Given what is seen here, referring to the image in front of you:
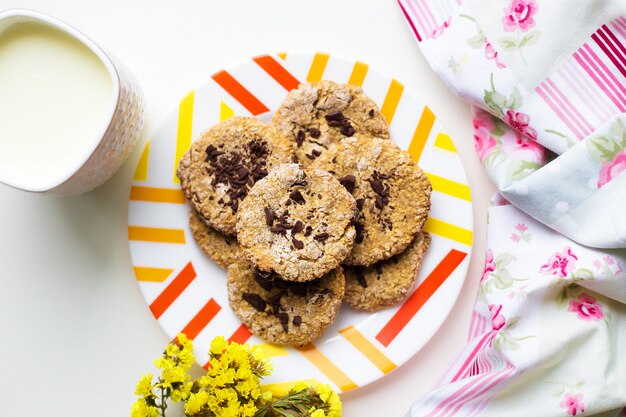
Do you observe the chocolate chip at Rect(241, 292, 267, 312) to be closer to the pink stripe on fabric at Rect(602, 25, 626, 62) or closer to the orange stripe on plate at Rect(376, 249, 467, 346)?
the orange stripe on plate at Rect(376, 249, 467, 346)

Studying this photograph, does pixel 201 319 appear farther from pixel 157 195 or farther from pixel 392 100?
pixel 392 100

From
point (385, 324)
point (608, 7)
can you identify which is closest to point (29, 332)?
point (385, 324)

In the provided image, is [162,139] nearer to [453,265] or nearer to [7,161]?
[7,161]

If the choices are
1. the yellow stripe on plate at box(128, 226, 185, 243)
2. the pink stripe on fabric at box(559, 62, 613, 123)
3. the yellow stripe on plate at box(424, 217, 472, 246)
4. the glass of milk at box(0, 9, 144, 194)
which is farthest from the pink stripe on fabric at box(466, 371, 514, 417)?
the glass of milk at box(0, 9, 144, 194)

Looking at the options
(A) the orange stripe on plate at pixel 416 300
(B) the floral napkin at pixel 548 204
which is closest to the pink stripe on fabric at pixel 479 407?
(B) the floral napkin at pixel 548 204

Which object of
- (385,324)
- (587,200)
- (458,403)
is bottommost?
(458,403)

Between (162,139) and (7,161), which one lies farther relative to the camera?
(162,139)

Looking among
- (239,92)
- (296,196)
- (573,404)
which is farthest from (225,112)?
(573,404)
